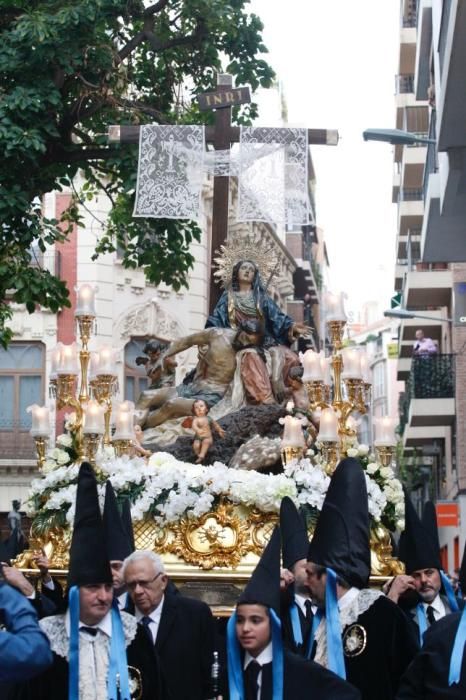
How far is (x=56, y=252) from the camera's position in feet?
126

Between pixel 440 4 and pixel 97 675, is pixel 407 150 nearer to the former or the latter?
pixel 440 4

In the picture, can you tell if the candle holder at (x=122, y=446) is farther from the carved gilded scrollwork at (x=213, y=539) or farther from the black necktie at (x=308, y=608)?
the black necktie at (x=308, y=608)

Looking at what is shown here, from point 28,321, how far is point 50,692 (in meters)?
31.3

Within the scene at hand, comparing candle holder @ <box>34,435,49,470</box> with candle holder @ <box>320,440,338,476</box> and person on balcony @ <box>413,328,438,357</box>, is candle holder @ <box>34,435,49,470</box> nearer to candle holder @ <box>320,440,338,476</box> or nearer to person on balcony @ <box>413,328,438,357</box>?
candle holder @ <box>320,440,338,476</box>

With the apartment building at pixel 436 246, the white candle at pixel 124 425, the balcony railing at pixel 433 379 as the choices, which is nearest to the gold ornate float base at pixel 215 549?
the white candle at pixel 124 425

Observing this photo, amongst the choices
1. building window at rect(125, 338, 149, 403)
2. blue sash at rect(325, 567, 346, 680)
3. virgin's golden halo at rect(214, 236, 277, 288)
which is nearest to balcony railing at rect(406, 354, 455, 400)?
building window at rect(125, 338, 149, 403)

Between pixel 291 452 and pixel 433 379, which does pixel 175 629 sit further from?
pixel 433 379

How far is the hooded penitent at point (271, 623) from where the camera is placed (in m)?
7.12

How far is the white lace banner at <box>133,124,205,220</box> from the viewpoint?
57.0 feet

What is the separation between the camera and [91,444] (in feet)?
45.1

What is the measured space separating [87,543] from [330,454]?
6.23m

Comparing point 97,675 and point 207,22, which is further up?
point 207,22

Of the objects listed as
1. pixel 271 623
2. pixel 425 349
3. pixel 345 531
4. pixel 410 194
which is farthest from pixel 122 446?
pixel 410 194

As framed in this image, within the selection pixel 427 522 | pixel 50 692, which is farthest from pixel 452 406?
pixel 50 692
